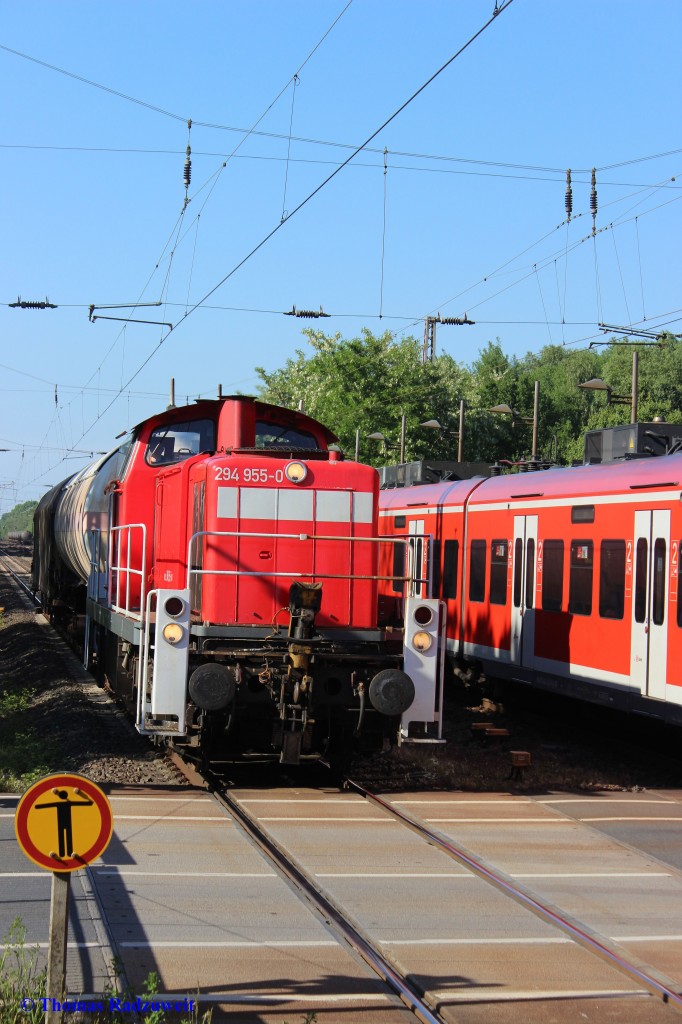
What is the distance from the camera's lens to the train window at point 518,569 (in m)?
16.4

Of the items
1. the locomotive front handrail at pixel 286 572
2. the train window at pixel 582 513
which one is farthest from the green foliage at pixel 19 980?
the train window at pixel 582 513

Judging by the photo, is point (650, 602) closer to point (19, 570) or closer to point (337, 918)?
point (337, 918)

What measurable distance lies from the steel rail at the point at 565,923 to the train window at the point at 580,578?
16.9 feet

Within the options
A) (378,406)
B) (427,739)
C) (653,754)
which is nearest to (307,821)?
(427,739)

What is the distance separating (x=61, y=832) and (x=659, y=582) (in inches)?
347

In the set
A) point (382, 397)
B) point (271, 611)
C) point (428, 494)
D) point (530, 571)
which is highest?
point (382, 397)

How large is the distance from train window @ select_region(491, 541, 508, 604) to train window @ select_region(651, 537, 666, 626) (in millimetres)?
4324

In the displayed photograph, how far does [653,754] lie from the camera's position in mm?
14508

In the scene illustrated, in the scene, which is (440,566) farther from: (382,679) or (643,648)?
(382,679)

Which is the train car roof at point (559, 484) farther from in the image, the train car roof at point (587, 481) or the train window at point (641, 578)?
the train window at point (641, 578)

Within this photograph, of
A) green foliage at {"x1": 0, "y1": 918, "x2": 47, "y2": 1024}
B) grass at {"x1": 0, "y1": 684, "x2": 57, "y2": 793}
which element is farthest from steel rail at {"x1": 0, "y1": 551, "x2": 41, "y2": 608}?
green foliage at {"x1": 0, "y1": 918, "x2": 47, "y2": 1024}

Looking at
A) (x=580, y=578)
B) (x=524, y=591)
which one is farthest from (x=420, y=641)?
(x=524, y=591)

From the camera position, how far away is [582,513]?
47.9 ft

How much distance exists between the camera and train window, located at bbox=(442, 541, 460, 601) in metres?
19.2
